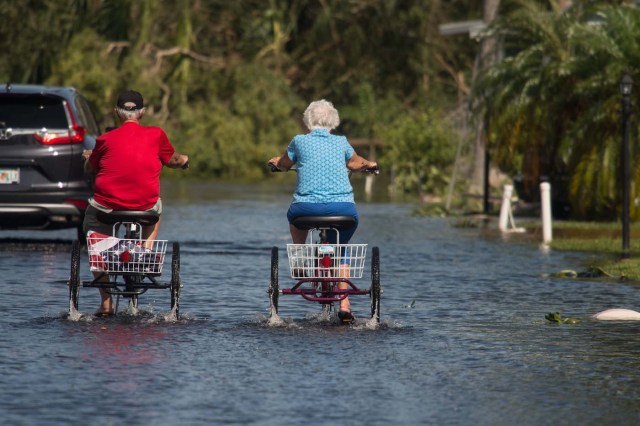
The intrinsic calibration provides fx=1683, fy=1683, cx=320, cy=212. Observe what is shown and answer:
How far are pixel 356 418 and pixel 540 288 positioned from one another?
7.88 metres

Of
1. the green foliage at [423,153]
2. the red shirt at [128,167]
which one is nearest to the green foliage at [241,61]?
the green foliage at [423,153]

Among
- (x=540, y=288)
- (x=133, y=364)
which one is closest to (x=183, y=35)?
(x=540, y=288)

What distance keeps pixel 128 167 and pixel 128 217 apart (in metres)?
0.43

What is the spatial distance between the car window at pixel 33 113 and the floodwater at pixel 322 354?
194 centimetres

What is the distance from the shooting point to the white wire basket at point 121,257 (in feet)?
39.8

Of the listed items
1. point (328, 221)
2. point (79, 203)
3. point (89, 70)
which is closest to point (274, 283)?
point (328, 221)

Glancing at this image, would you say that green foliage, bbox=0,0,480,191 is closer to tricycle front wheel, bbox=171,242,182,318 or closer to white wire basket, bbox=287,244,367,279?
tricycle front wheel, bbox=171,242,182,318

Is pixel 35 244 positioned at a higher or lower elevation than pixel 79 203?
lower

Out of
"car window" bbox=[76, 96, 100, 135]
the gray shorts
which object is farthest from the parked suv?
the gray shorts

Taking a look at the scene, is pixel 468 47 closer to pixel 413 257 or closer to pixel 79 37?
pixel 79 37

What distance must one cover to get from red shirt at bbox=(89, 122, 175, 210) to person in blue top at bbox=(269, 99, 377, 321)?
0.93m

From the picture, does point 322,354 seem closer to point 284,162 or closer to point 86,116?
point 284,162

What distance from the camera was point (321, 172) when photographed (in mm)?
12430

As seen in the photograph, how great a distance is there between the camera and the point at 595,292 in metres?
15.5
